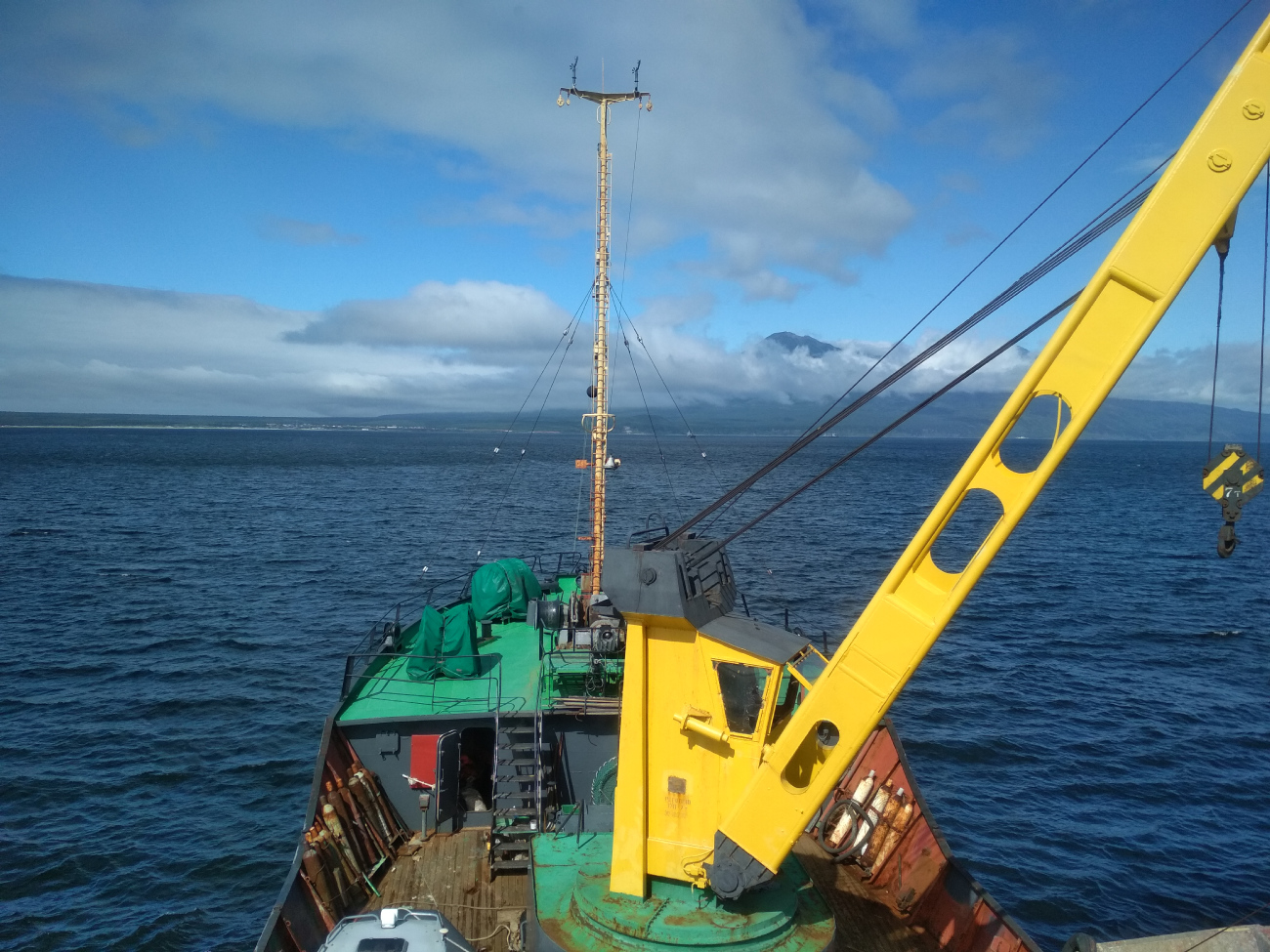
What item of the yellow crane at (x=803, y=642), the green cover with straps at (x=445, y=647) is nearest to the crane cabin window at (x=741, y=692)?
the yellow crane at (x=803, y=642)

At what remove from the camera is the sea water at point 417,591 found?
73.2 feet

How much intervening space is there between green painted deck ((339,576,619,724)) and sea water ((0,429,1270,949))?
6.27m

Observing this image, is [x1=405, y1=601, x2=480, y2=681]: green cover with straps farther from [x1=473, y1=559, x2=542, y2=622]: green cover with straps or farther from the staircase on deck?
[x1=473, y1=559, x2=542, y2=622]: green cover with straps

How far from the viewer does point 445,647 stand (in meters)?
21.7

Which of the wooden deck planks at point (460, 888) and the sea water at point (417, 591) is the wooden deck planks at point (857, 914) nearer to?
the wooden deck planks at point (460, 888)

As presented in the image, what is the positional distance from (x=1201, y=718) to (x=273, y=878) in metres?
A: 33.7

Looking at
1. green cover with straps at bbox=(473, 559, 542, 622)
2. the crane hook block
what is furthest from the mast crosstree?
the crane hook block

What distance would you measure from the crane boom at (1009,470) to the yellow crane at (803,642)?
0.05ft

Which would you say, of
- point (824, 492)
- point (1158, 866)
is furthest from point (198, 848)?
point (824, 492)

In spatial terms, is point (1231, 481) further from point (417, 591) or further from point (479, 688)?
point (417, 591)

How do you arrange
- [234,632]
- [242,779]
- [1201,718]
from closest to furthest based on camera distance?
[242,779] < [1201,718] < [234,632]

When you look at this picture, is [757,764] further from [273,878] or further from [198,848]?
[198,848]

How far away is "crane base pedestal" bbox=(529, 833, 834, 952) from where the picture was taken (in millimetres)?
10492

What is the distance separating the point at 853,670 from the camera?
32.6ft
